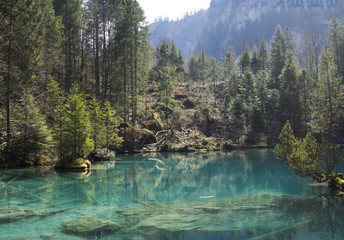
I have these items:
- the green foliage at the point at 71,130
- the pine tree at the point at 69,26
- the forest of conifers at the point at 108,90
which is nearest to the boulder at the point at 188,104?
the forest of conifers at the point at 108,90

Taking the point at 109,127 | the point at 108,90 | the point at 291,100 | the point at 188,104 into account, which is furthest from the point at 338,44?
the point at 109,127

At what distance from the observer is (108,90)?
40031mm

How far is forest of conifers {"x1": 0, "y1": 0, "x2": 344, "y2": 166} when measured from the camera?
67.4 ft

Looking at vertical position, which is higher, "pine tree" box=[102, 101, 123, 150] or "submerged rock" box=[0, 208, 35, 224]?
"pine tree" box=[102, 101, 123, 150]

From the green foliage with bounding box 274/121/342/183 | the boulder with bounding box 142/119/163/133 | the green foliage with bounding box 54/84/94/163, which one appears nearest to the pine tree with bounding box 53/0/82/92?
the boulder with bounding box 142/119/163/133

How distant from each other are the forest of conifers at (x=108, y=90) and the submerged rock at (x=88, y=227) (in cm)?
1294

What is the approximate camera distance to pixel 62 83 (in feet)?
121

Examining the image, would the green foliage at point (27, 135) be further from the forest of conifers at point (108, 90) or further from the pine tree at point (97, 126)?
the pine tree at point (97, 126)

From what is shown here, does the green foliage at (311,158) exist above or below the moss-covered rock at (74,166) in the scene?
above

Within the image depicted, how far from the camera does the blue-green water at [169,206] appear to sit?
26.8 feet

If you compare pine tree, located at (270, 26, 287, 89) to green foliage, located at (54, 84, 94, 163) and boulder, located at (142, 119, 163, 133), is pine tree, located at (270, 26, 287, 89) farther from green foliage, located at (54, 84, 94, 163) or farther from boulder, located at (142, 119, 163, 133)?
green foliage, located at (54, 84, 94, 163)

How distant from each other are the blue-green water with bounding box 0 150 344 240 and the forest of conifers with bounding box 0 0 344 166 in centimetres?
368

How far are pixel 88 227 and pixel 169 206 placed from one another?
378 centimetres

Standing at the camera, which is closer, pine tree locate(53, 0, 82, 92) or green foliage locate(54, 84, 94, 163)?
green foliage locate(54, 84, 94, 163)
